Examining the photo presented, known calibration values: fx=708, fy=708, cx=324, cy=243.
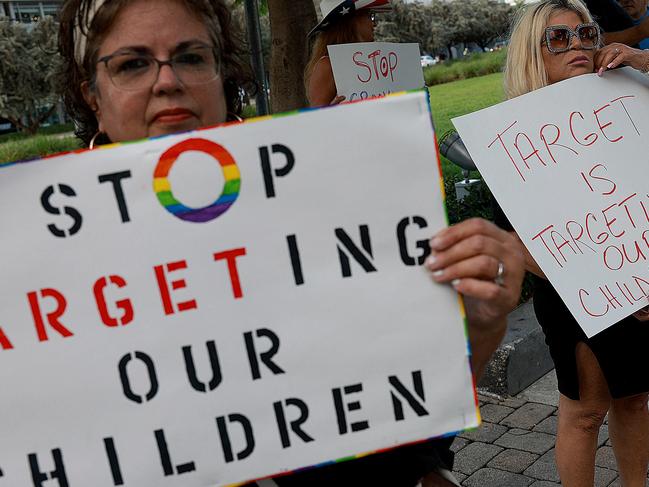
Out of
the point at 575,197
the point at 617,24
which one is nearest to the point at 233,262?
the point at 575,197

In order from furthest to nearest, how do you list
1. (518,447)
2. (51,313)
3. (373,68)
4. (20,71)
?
(20,71), (373,68), (518,447), (51,313)

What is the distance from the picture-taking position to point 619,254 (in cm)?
233

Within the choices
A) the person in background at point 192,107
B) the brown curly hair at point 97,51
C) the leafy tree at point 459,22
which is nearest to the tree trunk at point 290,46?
the brown curly hair at point 97,51

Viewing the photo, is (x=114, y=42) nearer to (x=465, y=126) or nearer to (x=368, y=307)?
(x=368, y=307)

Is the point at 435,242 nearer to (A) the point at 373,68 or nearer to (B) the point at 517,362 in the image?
(A) the point at 373,68

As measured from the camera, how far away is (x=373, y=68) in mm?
3844

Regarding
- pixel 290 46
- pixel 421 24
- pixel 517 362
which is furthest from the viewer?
pixel 421 24

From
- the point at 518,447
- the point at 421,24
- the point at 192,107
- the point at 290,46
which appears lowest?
the point at 518,447

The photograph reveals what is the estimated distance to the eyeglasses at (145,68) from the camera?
55.8 inches

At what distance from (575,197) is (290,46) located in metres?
3.98

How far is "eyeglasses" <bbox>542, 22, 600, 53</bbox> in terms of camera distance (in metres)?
2.59

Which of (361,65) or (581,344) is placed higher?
(361,65)

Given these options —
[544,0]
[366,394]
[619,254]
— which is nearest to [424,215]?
[366,394]

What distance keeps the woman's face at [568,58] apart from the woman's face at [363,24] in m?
1.47
